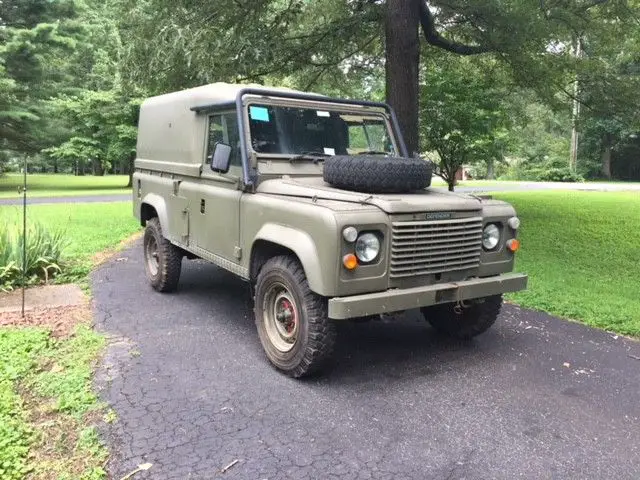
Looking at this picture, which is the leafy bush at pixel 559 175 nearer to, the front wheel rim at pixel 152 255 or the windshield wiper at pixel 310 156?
the front wheel rim at pixel 152 255

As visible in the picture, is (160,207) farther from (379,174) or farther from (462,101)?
(462,101)

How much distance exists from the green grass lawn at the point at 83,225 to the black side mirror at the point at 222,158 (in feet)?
11.2

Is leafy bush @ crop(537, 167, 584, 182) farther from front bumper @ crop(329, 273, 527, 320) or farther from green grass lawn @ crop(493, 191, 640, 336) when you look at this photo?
front bumper @ crop(329, 273, 527, 320)

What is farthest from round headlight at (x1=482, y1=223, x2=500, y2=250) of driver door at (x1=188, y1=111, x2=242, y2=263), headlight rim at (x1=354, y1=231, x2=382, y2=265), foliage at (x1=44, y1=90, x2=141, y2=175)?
foliage at (x1=44, y1=90, x2=141, y2=175)

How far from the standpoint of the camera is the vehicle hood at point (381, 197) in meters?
3.97

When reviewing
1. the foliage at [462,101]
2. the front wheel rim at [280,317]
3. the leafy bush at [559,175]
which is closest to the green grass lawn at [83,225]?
the front wheel rim at [280,317]

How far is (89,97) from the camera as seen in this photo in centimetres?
2469

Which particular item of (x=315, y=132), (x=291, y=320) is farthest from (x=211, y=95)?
(x=291, y=320)

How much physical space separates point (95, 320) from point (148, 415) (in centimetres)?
225

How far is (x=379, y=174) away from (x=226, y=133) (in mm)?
1734

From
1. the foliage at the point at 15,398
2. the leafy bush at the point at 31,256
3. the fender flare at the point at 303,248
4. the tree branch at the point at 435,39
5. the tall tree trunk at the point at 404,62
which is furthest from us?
the tree branch at the point at 435,39

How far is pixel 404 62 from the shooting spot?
9.54 meters

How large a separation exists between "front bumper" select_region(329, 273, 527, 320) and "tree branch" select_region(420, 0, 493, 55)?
7.67 m

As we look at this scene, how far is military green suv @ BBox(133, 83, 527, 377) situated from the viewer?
3.87 meters
